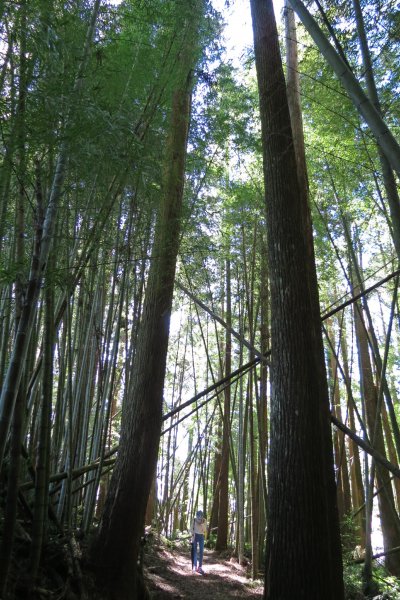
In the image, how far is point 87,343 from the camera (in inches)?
125

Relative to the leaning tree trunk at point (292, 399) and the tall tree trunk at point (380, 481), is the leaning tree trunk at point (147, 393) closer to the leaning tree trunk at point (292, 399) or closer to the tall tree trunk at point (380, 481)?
the leaning tree trunk at point (292, 399)

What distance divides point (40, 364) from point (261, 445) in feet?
12.6

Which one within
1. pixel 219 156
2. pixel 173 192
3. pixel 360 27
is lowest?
pixel 360 27

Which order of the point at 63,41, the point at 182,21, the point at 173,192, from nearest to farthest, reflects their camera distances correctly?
the point at 63,41
the point at 182,21
the point at 173,192

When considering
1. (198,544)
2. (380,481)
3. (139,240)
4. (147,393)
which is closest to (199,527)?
(198,544)

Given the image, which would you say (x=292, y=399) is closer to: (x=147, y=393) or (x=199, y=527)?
(x=147, y=393)

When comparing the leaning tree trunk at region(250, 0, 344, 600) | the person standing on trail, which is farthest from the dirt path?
the leaning tree trunk at region(250, 0, 344, 600)

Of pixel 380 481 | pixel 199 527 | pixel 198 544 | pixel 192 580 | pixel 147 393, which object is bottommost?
pixel 192 580

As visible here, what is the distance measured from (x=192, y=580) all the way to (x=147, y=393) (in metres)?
2.90

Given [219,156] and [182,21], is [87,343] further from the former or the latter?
[219,156]

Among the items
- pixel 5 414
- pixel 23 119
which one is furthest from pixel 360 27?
pixel 5 414

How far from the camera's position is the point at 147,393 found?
11.3 feet

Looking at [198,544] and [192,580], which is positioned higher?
[198,544]

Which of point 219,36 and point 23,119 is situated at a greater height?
point 219,36
